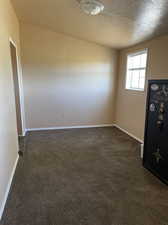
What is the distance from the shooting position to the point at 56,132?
4.49 meters

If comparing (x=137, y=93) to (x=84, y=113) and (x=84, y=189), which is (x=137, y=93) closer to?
(x=84, y=113)

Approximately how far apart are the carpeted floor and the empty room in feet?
0.04

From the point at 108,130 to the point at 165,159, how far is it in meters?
2.52

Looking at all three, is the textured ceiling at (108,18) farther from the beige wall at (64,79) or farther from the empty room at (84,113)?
the beige wall at (64,79)

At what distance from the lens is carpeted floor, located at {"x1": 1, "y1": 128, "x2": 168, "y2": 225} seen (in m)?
1.72

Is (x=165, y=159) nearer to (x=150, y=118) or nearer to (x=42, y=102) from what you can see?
(x=150, y=118)

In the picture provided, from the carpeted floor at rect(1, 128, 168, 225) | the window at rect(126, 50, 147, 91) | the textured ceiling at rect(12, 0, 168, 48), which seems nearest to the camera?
the carpeted floor at rect(1, 128, 168, 225)

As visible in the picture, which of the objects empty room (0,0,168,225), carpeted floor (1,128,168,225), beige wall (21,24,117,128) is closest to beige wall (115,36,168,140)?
empty room (0,0,168,225)

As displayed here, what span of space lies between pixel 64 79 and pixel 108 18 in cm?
218

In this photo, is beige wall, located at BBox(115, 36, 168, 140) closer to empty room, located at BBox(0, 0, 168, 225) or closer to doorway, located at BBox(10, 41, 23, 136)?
empty room, located at BBox(0, 0, 168, 225)

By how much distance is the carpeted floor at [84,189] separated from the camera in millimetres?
1723

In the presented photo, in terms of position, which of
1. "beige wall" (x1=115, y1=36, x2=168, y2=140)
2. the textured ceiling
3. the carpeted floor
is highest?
the textured ceiling

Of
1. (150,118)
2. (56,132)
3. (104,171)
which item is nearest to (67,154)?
(104,171)

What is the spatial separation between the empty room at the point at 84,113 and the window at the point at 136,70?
25mm
